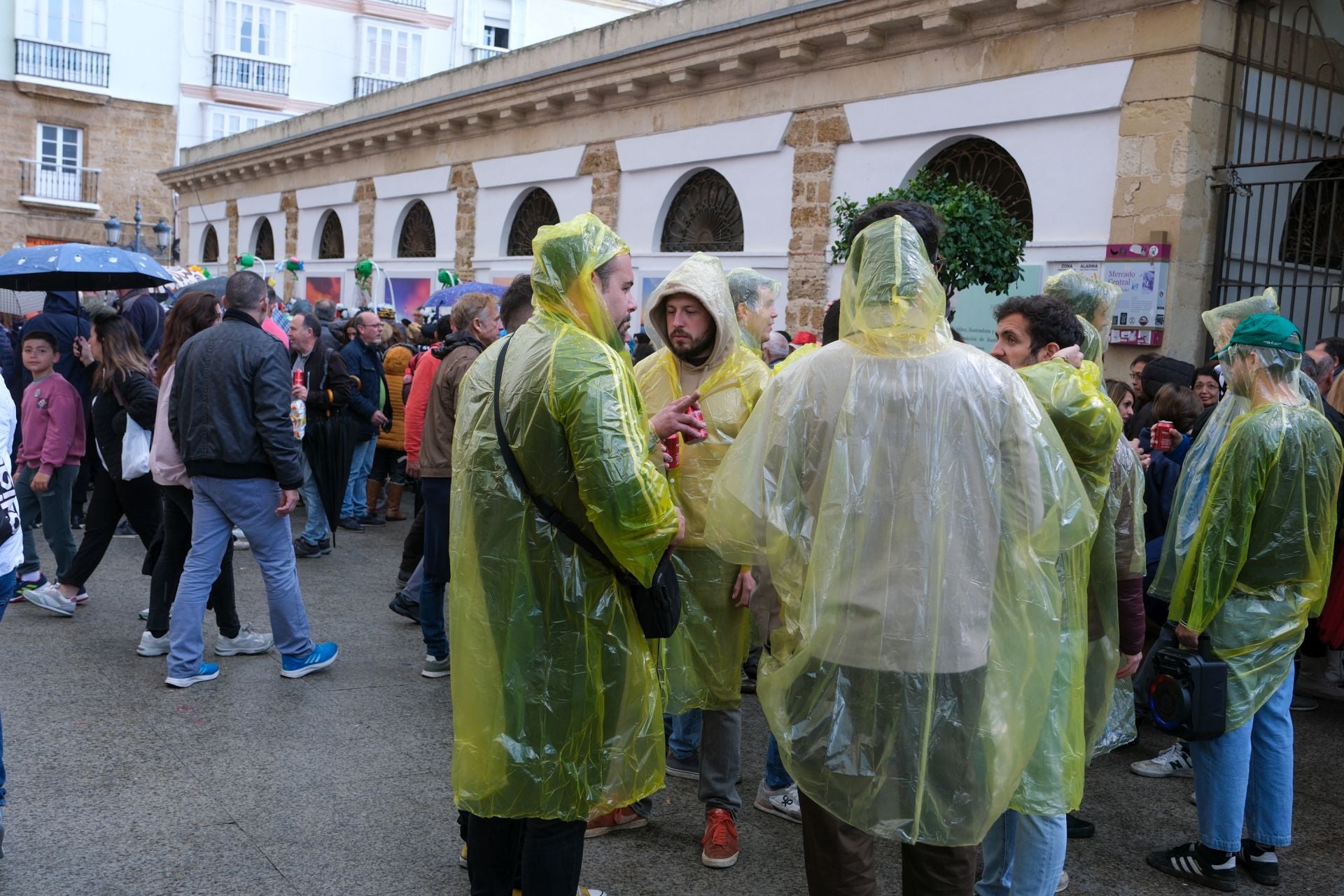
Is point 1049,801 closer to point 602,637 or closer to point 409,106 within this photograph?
point 602,637

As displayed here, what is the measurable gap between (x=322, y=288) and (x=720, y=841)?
61.9ft

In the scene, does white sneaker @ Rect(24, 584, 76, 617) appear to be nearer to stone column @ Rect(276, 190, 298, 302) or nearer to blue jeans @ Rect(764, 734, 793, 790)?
blue jeans @ Rect(764, 734, 793, 790)

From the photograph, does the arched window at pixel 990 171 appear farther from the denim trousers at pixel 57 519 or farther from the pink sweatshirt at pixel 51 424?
the denim trousers at pixel 57 519

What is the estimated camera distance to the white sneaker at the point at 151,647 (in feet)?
18.5

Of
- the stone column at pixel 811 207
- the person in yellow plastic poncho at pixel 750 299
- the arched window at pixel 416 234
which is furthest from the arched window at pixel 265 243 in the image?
the person in yellow plastic poncho at pixel 750 299

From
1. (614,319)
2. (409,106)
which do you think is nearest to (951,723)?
Result: (614,319)

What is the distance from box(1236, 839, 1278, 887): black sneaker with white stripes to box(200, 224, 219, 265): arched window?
26118 mm

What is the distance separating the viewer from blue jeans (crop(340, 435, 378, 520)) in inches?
388

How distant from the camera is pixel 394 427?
1012cm

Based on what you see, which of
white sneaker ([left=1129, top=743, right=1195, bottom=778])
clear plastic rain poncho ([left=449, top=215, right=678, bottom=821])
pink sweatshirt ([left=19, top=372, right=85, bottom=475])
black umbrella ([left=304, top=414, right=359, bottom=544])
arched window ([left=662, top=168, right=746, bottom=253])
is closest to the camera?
clear plastic rain poncho ([left=449, top=215, right=678, bottom=821])

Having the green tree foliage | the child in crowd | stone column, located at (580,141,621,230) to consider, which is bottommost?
the child in crowd

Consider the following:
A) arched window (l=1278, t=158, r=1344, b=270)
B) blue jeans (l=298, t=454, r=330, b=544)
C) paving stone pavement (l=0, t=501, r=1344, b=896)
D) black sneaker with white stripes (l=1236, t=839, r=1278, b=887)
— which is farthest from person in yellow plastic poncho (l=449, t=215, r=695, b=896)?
arched window (l=1278, t=158, r=1344, b=270)

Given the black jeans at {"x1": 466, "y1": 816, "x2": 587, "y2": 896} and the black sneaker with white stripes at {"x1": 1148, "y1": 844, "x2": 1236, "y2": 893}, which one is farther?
the black sneaker with white stripes at {"x1": 1148, "y1": 844, "x2": 1236, "y2": 893}

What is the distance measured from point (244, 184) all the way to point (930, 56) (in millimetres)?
18055
